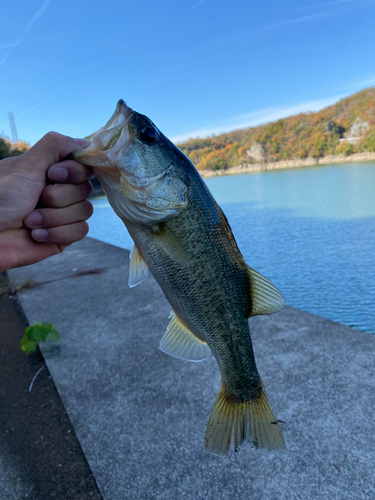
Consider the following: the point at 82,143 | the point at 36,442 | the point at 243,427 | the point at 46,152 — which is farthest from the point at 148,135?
the point at 36,442

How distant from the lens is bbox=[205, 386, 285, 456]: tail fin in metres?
1.41

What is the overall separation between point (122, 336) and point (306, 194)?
27.2 ft

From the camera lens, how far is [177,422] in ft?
8.20

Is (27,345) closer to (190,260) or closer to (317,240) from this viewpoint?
(190,260)

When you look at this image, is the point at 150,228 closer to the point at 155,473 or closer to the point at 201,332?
the point at 201,332

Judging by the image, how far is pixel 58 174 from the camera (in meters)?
1.41

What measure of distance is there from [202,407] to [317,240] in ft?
14.8

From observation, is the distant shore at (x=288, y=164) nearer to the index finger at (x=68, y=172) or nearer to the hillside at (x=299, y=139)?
the hillside at (x=299, y=139)

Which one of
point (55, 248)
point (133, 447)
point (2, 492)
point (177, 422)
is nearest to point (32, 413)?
point (2, 492)

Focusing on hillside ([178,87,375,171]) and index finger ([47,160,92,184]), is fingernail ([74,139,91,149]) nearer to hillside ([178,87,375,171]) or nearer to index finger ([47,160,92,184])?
index finger ([47,160,92,184])

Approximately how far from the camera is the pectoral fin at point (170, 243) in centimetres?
129

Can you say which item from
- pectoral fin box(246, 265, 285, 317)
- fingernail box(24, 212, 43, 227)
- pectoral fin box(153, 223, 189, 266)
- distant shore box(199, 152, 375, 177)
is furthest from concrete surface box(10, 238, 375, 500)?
distant shore box(199, 152, 375, 177)

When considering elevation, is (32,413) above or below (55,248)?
below

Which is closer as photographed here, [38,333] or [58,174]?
[58,174]
